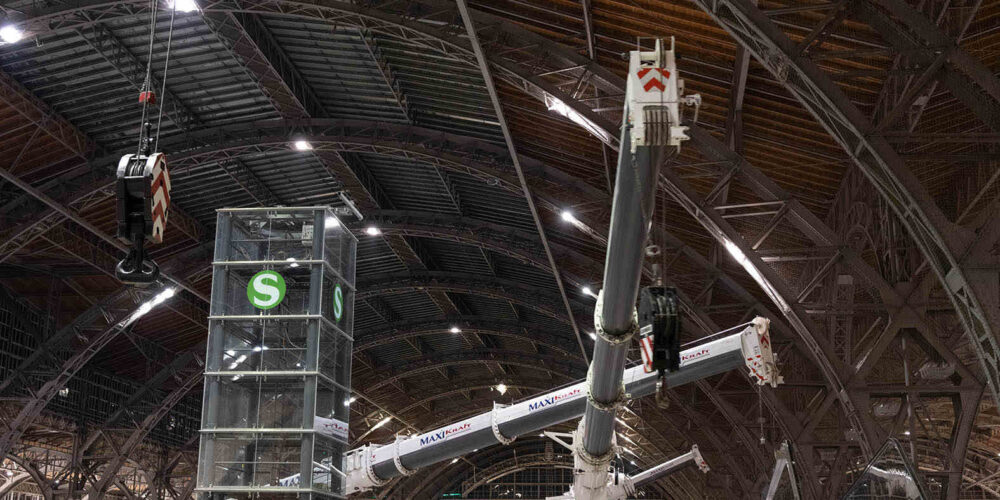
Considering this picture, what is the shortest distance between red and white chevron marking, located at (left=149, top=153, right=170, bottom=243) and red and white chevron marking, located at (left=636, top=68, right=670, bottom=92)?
194 inches

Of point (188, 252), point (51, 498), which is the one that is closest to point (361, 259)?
point (188, 252)

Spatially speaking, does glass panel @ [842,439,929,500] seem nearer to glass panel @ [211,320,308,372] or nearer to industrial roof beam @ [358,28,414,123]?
glass panel @ [211,320,308,372]

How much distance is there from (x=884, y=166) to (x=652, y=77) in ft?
24.3

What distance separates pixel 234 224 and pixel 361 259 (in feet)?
92.5

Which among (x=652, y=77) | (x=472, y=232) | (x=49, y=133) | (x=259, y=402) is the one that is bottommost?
(x=259, y=402)

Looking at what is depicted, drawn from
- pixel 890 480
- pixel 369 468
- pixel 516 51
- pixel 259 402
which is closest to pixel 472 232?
pixel 369 468

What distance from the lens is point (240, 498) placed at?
14992 millimetres

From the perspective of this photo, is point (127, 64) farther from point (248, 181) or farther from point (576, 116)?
point (576, 116)

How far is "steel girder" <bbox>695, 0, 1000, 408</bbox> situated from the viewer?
13648 millimetres

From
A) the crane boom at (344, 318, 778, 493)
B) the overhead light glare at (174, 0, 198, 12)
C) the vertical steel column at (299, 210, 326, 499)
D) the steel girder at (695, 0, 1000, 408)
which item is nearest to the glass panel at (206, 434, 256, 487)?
the vertical steel column at (299, 210, 326, 499)

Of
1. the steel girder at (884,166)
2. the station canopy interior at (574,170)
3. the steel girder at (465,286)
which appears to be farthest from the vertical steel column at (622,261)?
the steel girder at (465,286)

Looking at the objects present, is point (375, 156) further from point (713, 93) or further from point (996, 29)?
point (996, 29)

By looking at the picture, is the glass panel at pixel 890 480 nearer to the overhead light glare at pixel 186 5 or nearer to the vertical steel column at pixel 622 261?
the vertical steel column at pixel 622 261

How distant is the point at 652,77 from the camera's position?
7.88 meters
